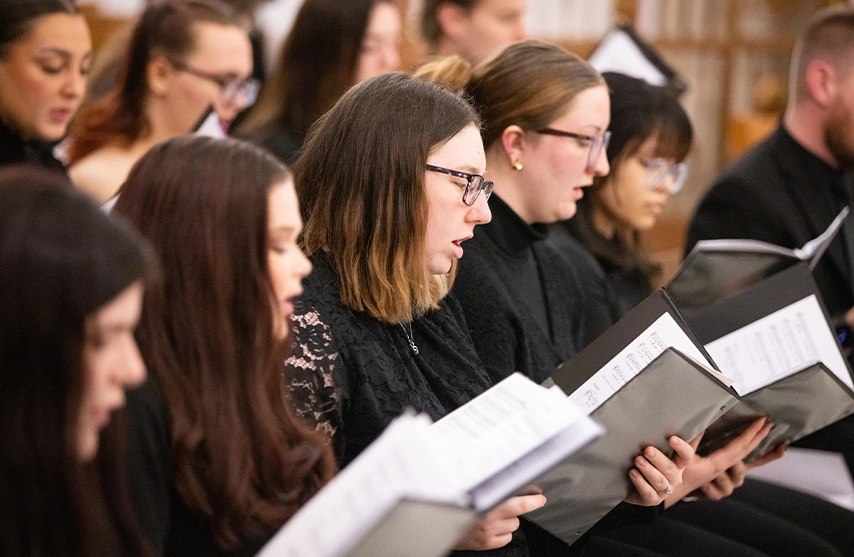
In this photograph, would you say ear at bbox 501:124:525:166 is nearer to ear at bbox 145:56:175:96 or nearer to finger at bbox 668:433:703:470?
finger at bbox 668:433:703:470

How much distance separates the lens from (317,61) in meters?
3.48

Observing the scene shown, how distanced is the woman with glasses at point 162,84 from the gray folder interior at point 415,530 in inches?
76.0

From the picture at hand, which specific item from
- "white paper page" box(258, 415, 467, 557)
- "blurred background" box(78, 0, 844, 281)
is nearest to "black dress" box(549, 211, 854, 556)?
"white paper page" box(258, 415, 467, 557)

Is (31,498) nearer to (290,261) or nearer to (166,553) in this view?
(166,553)

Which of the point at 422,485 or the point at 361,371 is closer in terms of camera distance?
the point at 422,485

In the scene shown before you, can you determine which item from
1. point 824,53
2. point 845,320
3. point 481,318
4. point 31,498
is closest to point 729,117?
point 824,53

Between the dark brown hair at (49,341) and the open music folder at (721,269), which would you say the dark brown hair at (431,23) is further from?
the dark brown hair at (49,341)

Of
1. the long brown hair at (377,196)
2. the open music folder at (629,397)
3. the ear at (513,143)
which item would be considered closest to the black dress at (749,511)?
the ear at (513,143)

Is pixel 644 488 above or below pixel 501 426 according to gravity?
below

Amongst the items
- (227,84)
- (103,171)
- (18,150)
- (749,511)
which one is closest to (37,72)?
(18,150)

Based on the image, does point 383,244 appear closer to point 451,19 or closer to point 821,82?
point 451,19

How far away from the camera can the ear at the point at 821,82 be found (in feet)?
11.0

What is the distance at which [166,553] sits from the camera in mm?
1412

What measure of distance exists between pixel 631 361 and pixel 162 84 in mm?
1918
